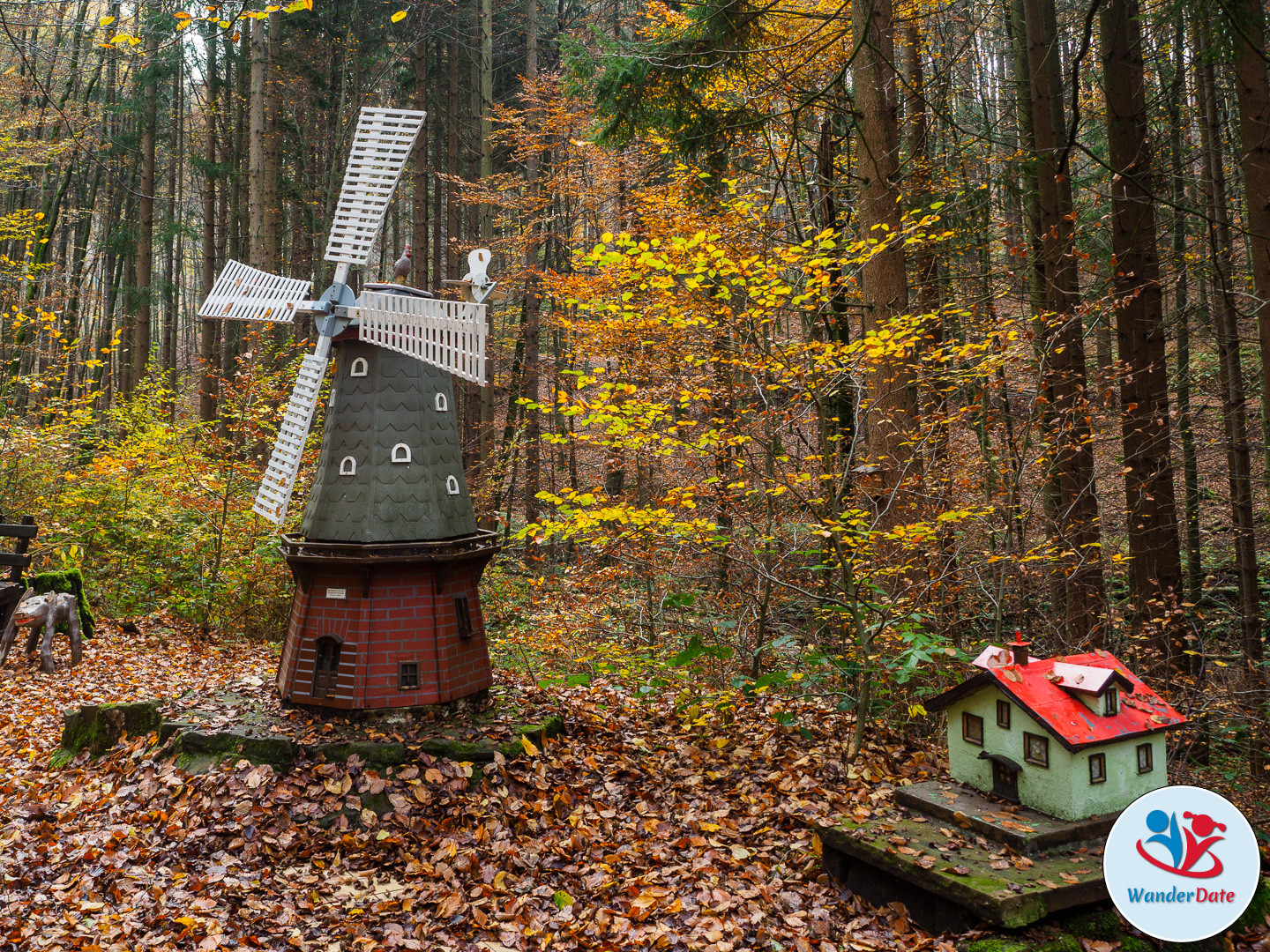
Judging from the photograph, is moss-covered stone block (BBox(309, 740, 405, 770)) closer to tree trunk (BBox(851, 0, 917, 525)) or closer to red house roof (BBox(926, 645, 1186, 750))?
red house roof (BBox(926, 645, 1186, 750))

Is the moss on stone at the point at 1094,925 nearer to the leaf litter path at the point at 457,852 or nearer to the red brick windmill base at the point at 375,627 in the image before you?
the leaf litter path at the point at 457,852

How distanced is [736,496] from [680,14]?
309 inches

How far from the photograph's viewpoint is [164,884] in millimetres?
5414

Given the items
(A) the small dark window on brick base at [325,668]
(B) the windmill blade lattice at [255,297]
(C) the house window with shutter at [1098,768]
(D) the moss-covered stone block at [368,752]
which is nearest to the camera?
(C) the house window with shutter at [1098,768]

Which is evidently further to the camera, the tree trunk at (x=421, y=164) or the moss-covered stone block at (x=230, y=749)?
the tree trunk at (x=421, y=164)

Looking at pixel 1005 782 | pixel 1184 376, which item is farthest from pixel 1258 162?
pixel 1005 782

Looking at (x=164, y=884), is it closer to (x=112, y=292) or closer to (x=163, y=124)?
(x=112, y=292)

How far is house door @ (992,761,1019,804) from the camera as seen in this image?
4.58m

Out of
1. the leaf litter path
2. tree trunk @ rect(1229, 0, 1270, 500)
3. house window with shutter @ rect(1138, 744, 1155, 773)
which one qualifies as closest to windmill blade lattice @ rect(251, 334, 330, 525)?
the leaf litter path

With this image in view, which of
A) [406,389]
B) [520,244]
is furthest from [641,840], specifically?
[520,244]

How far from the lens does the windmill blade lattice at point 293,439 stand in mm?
8016

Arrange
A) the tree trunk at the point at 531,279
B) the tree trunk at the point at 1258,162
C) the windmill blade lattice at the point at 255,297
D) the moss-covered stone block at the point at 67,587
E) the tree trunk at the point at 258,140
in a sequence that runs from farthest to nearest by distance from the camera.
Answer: the tree trunk at the point at 531,279, the tree trunk at the point at 258,140, the moss-covered stone block at the point at 67,587, the windmill blade lattice at the point at 255,297, the tree trunk at the point at 1258,162

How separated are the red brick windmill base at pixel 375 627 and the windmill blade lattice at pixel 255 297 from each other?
8.37 ft

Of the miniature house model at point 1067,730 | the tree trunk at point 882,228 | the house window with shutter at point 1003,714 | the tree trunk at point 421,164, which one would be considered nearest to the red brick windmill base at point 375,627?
the tree trunk at point 882,228
